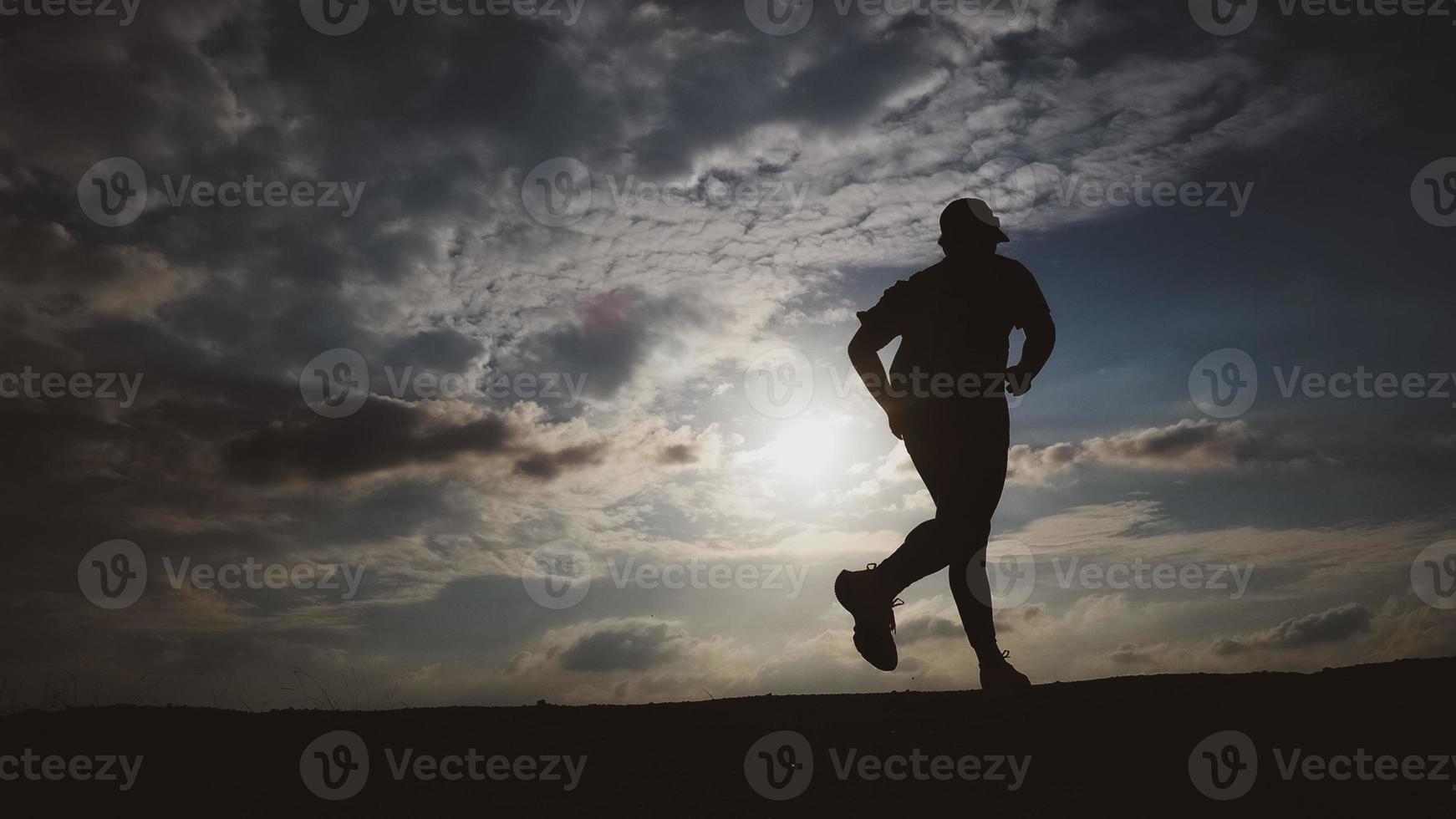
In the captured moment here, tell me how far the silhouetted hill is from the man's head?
9.55 ft

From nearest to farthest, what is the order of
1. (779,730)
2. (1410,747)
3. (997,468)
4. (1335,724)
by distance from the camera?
1. (1410,747)
2. (1335,724)
3. (779,730)
4. (997,468)

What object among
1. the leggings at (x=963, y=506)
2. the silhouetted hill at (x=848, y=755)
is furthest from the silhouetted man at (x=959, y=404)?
the silhouetted hill at (x=848, y=755)

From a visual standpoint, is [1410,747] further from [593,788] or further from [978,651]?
[593,788]

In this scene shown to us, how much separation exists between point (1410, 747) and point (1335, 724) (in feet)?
1.05

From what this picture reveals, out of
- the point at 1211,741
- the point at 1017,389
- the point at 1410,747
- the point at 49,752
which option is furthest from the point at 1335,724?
the point at 49,752

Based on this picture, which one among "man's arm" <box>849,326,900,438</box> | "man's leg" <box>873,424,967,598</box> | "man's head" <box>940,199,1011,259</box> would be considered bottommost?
"man's leg" <box>873,424,967,598</box>

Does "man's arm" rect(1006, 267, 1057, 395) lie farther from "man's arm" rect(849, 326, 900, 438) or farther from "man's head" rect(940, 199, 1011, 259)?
"man's arm" rect(849, 326, 900, 438)

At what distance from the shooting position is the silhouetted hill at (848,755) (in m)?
3.58

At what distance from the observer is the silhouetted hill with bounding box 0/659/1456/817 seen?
3.58 meters

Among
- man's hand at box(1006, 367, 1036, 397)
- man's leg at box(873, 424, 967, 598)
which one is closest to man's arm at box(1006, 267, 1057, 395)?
man's hand at box(1006, 367, 1036, 397)

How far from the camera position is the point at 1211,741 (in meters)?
3.94

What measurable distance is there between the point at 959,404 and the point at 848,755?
8.39 feet

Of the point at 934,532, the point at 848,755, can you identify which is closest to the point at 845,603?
the point at 934,532

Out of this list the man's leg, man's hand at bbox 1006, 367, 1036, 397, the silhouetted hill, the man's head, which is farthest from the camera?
the man's head
